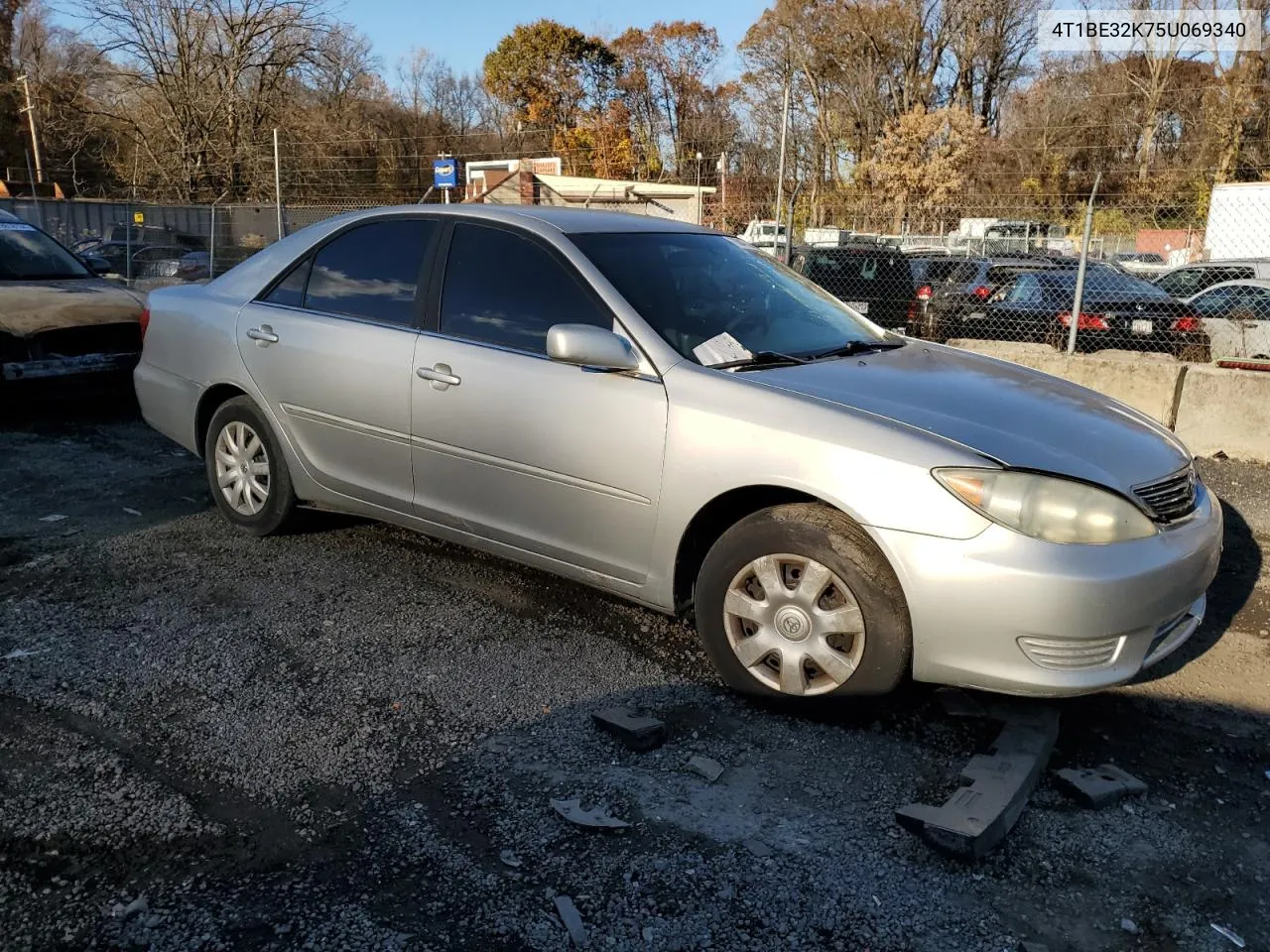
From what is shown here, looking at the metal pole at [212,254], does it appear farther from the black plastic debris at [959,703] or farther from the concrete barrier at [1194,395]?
the black plastic debris at [959,703]

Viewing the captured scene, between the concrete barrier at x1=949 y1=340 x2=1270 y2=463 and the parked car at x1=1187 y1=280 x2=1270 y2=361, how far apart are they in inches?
52.5

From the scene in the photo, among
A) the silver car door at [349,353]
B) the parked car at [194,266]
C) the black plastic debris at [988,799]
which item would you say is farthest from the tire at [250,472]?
the parked car at [194,266]

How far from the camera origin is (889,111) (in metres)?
46.0

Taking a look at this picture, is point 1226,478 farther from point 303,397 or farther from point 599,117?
point 599,117

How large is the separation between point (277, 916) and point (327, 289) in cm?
308

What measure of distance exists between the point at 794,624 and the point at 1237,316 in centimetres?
877

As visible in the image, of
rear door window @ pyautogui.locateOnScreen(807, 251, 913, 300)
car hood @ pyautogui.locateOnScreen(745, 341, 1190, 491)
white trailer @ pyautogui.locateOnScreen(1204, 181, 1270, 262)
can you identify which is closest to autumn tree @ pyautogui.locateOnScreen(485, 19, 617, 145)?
white trailer @ pyautogui.locateOnScreen(1204, 181, 1270, 262)

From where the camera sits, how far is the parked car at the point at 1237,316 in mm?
8633

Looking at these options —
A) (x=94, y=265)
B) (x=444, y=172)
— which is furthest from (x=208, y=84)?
(x=94, y=265)

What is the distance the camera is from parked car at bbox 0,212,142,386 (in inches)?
289

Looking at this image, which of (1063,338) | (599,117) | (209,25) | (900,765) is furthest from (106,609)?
(599,117)

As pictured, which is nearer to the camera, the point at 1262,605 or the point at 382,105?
the point at 1262,605

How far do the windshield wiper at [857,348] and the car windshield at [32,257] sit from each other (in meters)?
6.90

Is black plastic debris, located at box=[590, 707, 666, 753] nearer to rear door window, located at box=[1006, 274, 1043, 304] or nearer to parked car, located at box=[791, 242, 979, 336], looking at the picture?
parked car, located at box=[791, 242, 979, 336]
